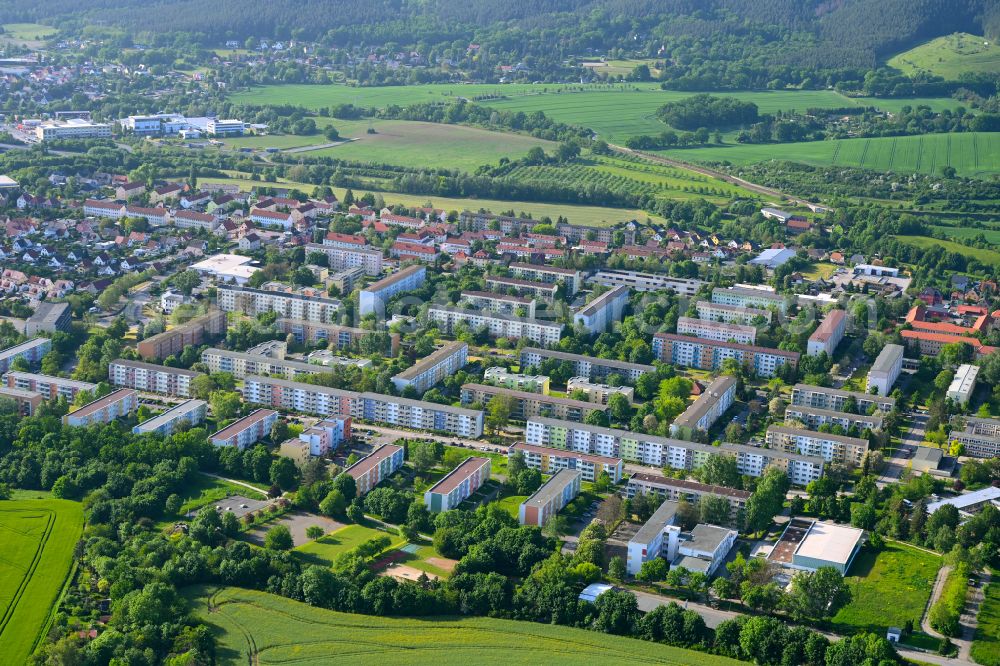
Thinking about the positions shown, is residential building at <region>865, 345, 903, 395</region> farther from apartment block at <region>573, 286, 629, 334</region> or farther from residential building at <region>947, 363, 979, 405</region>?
apartment block at <region>573, 286, 629, 334</region>

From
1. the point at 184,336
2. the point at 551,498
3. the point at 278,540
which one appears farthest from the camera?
the point at 184,336

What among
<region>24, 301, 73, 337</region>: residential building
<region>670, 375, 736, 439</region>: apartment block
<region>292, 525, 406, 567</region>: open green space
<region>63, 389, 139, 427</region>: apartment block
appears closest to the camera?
<region>292, 525, 406, 567</region>: open green space

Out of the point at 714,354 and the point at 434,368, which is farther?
the point at 714,354

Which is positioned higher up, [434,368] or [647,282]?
[647,282]

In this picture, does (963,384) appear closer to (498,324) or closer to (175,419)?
(498,324)

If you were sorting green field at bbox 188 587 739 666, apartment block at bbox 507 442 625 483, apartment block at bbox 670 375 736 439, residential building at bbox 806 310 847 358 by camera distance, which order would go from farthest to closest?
residential building at bbox 806 310 847 358
apartment block at bbox 670 375 736 439
apartment block at bbox 507 442 625 483
green field at bbox 188 587 739 666

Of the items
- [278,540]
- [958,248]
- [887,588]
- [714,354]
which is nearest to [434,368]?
→ [714,354]

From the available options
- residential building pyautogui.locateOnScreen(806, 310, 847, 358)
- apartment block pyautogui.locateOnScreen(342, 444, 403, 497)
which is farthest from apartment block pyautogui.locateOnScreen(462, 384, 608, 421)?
residential building pyautogui.locateOnScreen(806, 310, 847, 358)
